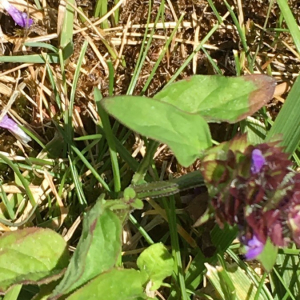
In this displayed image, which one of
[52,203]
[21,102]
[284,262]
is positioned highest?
[21,102]

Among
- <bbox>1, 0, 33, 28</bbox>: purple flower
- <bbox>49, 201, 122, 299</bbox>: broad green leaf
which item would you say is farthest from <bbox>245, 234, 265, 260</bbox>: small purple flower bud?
<bbox>1, 0, 33, 28</bbox>: purple flower

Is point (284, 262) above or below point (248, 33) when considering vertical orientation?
below

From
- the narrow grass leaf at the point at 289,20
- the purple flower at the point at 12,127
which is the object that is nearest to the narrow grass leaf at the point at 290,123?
the narrow grass leaf at the point at 289,20

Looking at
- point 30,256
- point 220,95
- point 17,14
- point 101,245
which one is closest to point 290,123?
point 220,95

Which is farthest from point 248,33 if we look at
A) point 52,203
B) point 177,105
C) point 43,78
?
point 52,203

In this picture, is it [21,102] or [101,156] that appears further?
[21,102]

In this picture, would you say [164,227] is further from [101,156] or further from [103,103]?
[103,103]

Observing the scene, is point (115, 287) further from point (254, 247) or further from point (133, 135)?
point (133, 135)
